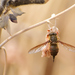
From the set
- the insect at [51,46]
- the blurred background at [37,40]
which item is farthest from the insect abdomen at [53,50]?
the blurred background at [37,40]

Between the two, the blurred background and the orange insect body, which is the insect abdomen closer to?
the orange insect body

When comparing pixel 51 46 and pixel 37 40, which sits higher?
pixel 51 46

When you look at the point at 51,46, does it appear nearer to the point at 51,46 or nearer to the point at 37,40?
the point at 51,46

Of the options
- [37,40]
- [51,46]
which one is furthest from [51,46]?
[37,40]

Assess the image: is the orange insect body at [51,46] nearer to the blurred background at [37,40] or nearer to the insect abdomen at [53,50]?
the insect abdomen at [53,50]

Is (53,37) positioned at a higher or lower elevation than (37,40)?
higher

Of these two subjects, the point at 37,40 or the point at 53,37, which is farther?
the point at 37,40

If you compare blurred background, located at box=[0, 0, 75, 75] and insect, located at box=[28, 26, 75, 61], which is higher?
insect, located at box=[28, 26, 75, 61]

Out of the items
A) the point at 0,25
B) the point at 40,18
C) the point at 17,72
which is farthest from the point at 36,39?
the point at 0,25

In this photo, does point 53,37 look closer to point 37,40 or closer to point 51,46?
point 51,46

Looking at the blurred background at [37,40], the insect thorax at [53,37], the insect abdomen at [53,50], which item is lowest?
the blurred background at [37,40]

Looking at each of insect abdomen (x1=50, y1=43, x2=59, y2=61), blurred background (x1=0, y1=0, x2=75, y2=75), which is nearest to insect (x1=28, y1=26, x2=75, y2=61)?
insect abdomen (x1=50, y1=43, x2=59, y2=61)
